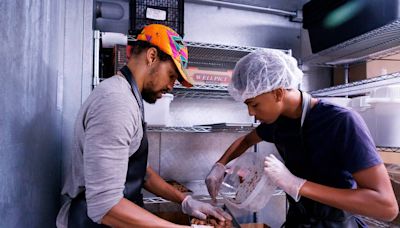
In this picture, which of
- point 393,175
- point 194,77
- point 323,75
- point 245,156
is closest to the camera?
point 245,156

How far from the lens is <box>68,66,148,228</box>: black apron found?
1.04 meters

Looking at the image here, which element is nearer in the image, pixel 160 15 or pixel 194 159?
pixel 160 15

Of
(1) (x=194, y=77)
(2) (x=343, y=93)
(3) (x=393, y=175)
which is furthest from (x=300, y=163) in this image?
(2) (x=343, y=93)

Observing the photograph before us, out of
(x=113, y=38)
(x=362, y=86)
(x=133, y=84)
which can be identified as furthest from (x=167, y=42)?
(x=362, y=86)

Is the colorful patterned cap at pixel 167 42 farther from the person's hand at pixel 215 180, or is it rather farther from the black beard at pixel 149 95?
the person's hand at pixel 215 180

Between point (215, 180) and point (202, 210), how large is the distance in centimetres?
24

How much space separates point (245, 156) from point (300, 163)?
0.31 m

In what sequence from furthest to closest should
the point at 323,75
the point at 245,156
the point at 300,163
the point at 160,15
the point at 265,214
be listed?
the point at 323,75
the point at 265,214
the point at 160,15
the point at 245,156
the point at 300,163

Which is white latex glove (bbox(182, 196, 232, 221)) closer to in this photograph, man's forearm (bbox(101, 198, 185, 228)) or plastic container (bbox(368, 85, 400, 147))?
man's forearm (bbox(101, 198, 185, 228))

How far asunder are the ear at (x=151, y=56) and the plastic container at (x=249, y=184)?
0.65 m

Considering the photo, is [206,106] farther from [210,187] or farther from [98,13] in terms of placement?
[98,13]

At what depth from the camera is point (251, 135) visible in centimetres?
167

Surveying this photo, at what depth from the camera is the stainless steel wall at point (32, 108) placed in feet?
2.23

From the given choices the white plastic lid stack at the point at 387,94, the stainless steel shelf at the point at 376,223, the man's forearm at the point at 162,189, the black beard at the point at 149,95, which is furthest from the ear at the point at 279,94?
the stainless steel shelf at the point at 376,223
